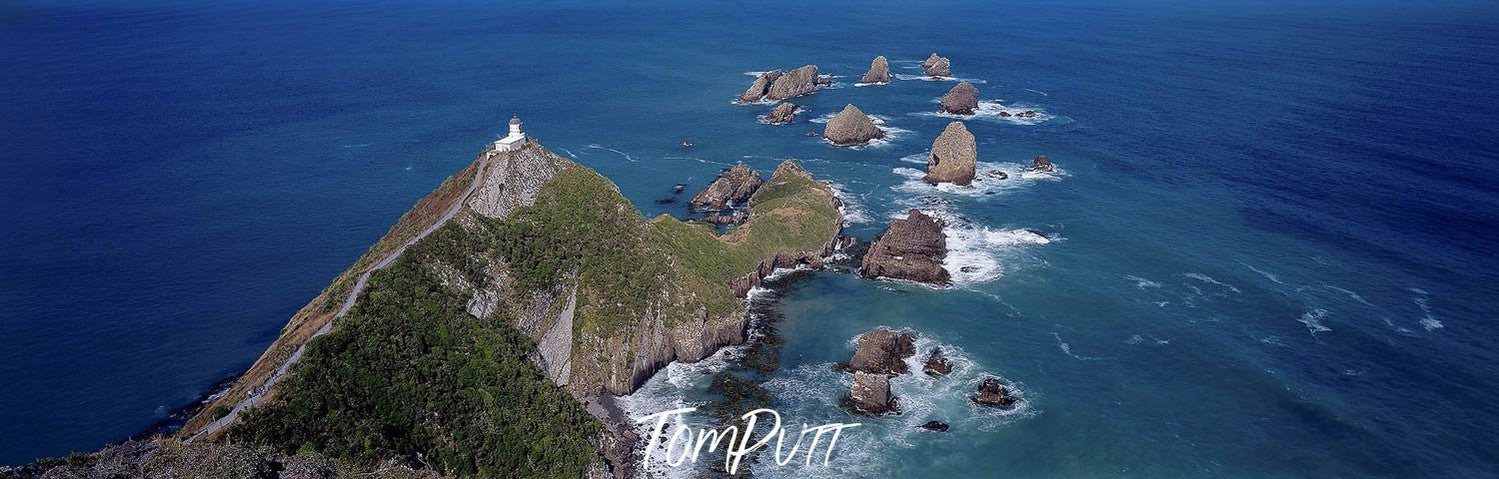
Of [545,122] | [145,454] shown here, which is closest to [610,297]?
[145,454]

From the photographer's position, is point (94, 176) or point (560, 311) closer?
point (560, 311)

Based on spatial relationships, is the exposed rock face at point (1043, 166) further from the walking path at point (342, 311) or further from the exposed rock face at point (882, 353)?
the walking path at point (342, 311)

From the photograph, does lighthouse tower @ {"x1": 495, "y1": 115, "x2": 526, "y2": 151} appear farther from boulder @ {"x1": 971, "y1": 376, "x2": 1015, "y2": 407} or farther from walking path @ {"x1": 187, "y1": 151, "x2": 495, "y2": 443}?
boulder @ {"x1": 971, "y1": 376, "x2": 1015, "y2": 407}

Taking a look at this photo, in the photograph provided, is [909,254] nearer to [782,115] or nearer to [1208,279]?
[1208,279]

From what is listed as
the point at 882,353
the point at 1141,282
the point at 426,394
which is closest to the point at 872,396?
the point at 882,353

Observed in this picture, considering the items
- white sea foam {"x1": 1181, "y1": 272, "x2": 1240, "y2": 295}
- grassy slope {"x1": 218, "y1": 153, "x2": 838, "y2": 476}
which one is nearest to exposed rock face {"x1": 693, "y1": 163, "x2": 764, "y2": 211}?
grassy slope {"x1": 218, "y1": 153, "x2": 838, "y2": 476}

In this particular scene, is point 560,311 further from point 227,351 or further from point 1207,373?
point 1207,373
